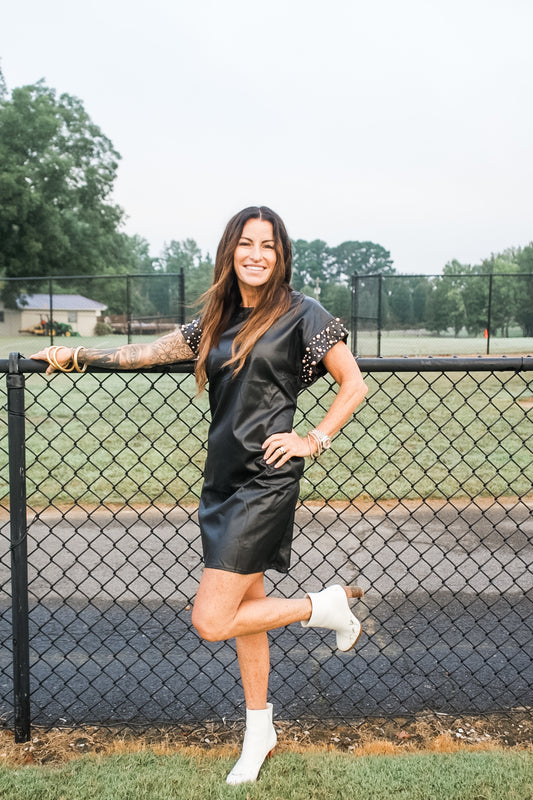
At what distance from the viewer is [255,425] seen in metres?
2.09

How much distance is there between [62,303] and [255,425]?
142 ft

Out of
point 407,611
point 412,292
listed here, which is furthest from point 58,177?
point 407,611

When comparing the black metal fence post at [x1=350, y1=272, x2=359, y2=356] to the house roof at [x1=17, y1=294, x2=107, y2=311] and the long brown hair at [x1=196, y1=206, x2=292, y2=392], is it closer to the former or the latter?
the house roof at [x1=17, y1=294, x2=107, y2=311]

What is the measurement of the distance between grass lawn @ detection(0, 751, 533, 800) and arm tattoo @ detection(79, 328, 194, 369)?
4.38 ft

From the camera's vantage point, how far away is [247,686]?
2.33m

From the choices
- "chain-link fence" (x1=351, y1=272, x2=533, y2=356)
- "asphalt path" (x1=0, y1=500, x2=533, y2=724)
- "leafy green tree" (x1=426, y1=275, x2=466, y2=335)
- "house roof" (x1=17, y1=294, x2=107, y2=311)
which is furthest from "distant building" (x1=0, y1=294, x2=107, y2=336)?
"asphalt path" (x1=0, y1=500, x2=533, y2=724)

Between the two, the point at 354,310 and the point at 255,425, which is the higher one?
the point at 354,310

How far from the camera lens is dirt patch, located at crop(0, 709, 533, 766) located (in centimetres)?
245

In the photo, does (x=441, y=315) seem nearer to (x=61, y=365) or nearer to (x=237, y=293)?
(x=237, y=293)

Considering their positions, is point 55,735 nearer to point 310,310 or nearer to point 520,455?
point 310,310

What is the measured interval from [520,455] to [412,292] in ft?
44.2

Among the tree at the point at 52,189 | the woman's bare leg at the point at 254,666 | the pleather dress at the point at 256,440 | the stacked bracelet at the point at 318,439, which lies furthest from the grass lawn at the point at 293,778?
the tree at the point at 52,189

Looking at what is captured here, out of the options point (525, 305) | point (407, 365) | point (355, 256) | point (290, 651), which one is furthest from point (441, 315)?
point (355, 256)

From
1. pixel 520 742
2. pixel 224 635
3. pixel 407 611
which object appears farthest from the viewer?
pixel 407 611
